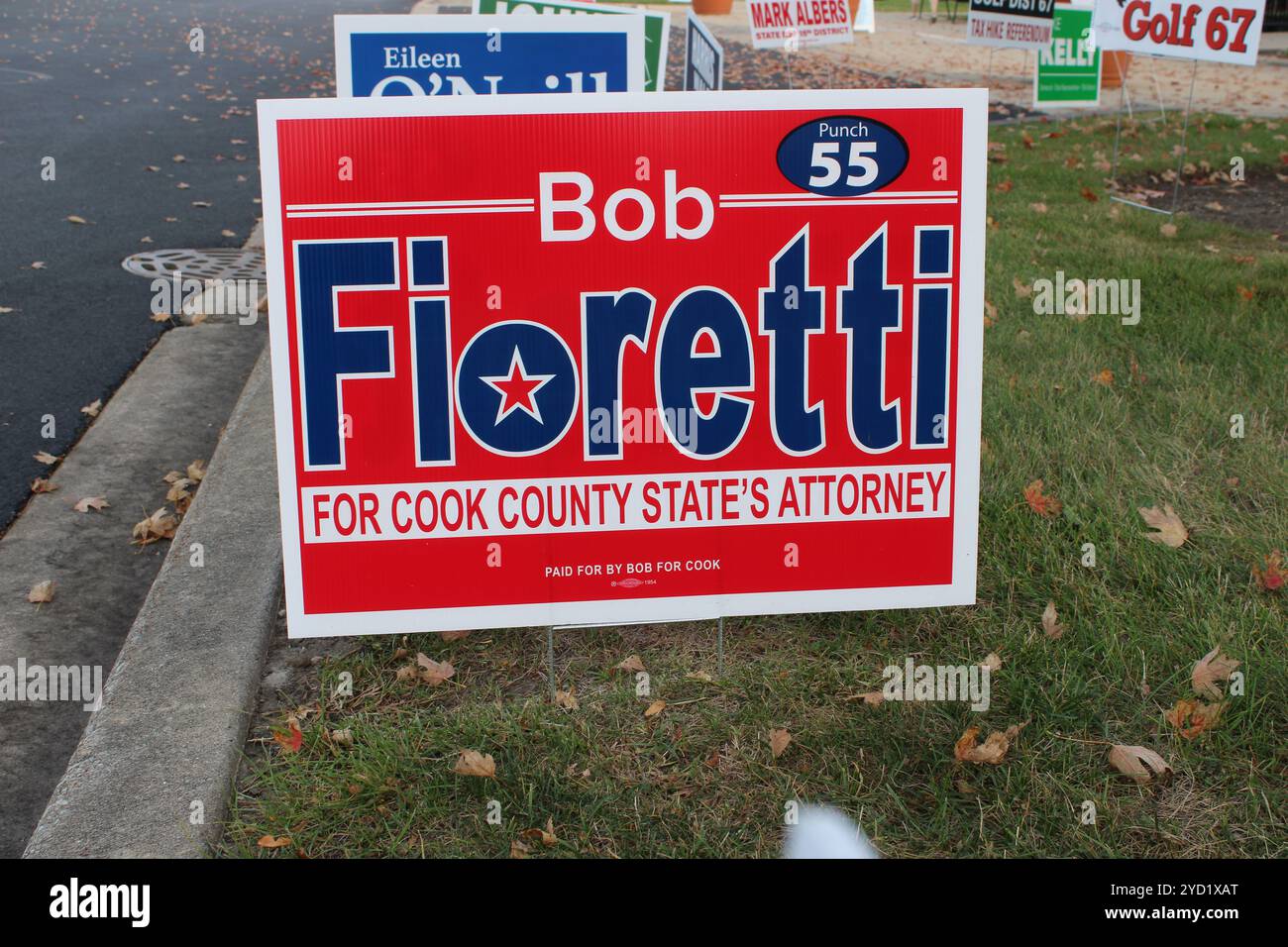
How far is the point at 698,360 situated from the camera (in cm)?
318

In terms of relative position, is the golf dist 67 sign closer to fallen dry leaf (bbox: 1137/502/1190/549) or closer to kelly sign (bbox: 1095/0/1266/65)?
fallen dry leaf (bbox: 1137/502/1190/549)

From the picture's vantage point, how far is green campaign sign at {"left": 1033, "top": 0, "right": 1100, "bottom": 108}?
44.2 feet

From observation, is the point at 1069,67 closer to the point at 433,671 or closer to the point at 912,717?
the point at 912,717

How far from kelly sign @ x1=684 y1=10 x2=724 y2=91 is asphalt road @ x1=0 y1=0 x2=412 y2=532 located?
293 cm

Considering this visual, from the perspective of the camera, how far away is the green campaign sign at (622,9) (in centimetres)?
666

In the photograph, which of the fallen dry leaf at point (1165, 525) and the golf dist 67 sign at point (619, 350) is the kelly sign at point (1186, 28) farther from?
the golf dist 67 sign at point (619, 350)

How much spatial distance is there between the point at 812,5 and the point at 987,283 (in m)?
7.00

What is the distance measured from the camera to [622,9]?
21.7 feet

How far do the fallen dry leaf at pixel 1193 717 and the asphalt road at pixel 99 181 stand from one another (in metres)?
3.96

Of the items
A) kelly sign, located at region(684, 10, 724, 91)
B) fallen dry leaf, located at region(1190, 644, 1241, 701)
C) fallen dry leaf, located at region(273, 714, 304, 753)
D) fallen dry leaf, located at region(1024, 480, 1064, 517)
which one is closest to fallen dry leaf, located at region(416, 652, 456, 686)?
fallen dry leaf, located at region(273, 714, 304, 753)

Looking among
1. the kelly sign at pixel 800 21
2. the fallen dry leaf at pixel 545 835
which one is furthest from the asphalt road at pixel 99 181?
the kelly sign at pixel 800 21
